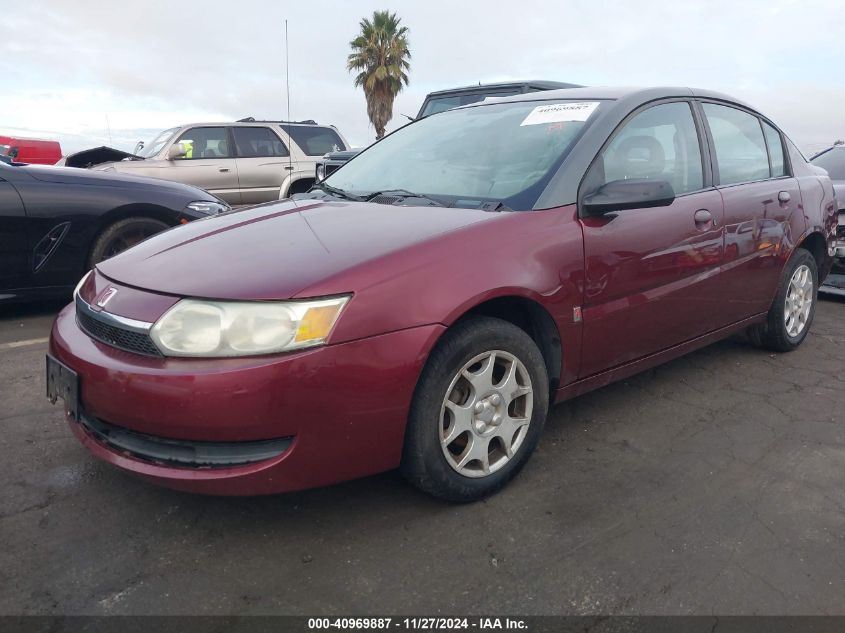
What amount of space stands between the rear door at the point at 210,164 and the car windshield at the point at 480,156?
6.60 m

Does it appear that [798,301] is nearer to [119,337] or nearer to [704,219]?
Answer: [704,219]

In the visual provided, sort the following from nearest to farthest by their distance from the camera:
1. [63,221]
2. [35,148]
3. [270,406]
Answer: [270,406]
[63,221]
[35,148]

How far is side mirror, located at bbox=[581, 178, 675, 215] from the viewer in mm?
2684

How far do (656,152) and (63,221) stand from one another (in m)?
3.86

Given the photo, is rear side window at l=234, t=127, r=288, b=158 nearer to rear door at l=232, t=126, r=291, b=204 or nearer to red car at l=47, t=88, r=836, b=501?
rear door at l=232, t=126, r=291, b=204

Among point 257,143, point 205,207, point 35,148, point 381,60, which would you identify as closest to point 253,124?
point 257,143

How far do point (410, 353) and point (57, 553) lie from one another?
1.26 meters

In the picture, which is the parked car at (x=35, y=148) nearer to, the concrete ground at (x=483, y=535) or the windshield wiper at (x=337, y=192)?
the windshield wiper at (x=337, y=192)

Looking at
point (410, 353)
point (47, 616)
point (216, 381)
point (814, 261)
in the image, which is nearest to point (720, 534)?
point (410, 353)

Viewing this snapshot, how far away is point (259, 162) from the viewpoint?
10242 mm

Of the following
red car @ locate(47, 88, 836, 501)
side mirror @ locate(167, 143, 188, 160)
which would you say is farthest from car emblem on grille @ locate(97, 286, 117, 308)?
side mirror @ locate(167, 143, 188, 160)

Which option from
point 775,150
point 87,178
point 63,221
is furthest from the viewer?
point 87,178

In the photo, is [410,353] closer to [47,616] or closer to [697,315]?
[47,616]

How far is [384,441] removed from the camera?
7.24ft
